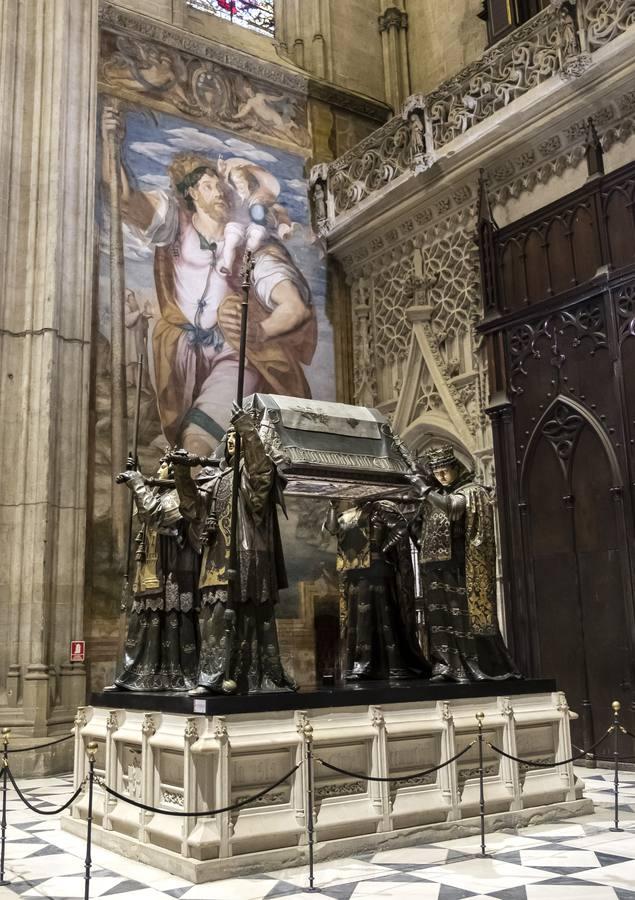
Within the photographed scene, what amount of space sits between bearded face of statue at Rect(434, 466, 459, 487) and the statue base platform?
1707 millimetres

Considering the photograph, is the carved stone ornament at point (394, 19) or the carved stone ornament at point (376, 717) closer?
the carved stone ornament at point (376, 717)

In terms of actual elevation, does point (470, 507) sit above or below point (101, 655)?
above

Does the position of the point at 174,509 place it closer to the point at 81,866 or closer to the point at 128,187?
the point at 81,866

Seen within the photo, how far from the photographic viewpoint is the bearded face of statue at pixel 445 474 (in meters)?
7.91

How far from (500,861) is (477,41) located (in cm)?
1309

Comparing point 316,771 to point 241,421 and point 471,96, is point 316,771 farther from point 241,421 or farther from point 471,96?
point 471,96

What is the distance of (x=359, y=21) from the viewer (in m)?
16.6

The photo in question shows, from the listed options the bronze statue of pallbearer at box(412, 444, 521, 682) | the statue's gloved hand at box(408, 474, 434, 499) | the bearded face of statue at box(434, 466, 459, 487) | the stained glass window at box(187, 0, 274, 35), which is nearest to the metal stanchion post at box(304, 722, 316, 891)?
the bronze statue of pallbearer at box(412, 444, 521, 682)

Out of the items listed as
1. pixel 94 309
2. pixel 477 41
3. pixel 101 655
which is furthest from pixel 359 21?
pixel 101 655

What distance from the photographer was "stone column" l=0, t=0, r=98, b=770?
1074 cm

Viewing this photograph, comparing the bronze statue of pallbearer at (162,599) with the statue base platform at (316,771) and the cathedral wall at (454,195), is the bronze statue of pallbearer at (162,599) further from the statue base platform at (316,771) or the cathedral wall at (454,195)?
the cathedral wall at (454,195)

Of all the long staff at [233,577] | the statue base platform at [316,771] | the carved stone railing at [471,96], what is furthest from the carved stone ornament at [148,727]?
the carved stone railing at [471,96]

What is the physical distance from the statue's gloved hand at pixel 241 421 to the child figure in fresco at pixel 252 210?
7.50m

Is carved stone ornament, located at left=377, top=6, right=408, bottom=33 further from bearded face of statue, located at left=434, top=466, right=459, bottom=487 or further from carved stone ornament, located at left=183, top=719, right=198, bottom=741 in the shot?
carved stone ornament, located at left=183, top=719, right=198, bottom=741
